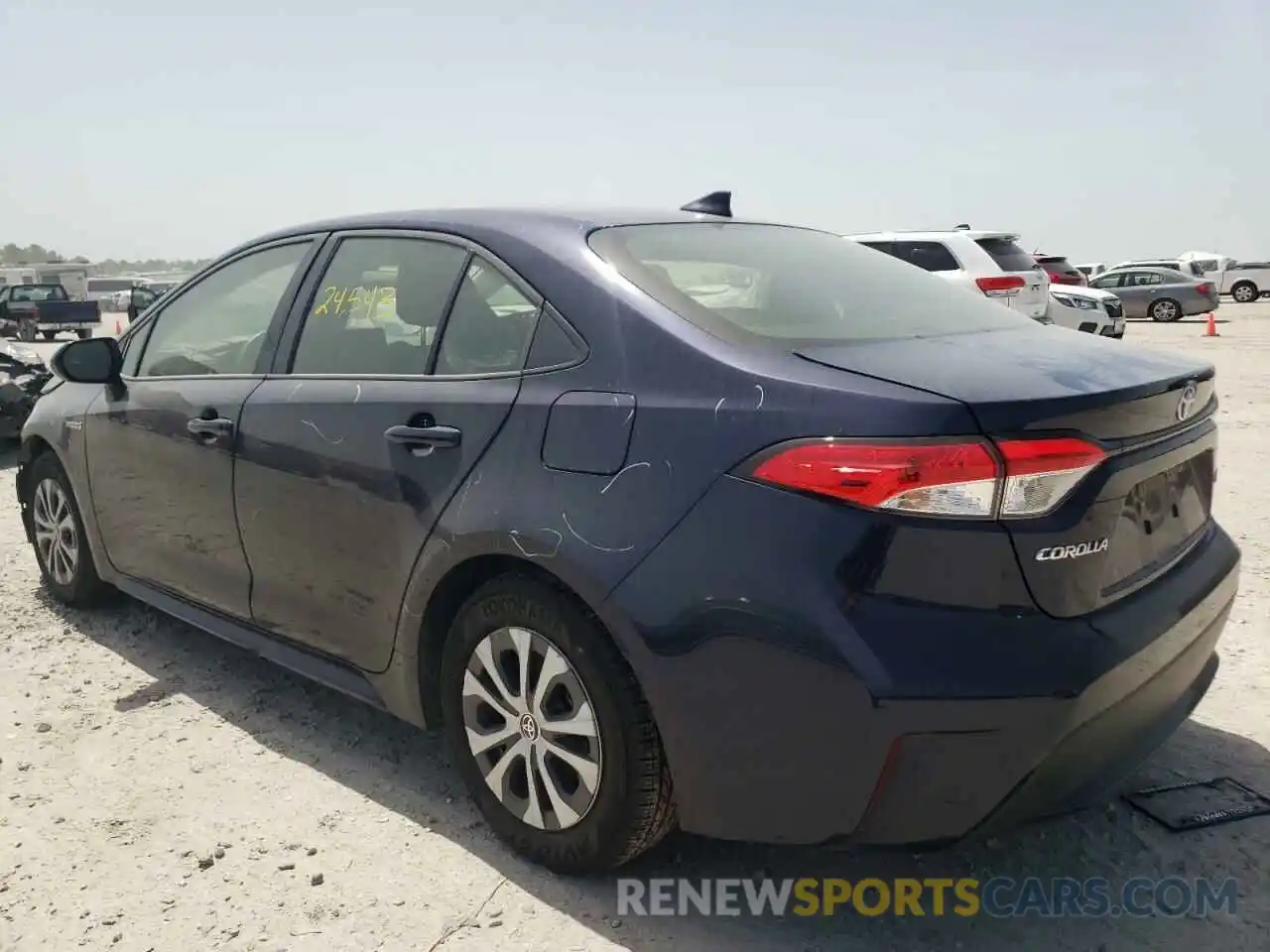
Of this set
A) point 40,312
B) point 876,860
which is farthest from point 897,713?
point 40,312

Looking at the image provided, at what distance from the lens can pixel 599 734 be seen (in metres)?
2.27

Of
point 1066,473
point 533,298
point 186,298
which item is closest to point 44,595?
point 186,298

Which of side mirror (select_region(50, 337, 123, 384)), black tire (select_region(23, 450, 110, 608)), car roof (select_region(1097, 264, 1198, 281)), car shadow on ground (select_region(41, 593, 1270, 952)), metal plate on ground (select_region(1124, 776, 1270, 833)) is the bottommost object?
car roof (select_region(1097, 264, 1198, 281))

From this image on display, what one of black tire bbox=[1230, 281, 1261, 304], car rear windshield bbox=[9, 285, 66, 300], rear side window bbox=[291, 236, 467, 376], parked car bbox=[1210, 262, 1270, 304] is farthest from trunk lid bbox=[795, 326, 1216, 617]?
black tire bbox=[1230, 281, 1261, 304]

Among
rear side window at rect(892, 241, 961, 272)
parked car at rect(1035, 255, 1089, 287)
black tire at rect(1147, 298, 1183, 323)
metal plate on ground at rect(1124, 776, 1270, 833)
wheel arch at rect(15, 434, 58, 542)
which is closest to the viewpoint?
metal plate on ground at rect(1124, 776, 1270, 833)

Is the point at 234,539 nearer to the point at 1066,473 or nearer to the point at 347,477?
the point at 347,477

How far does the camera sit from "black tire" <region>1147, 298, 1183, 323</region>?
2534cm

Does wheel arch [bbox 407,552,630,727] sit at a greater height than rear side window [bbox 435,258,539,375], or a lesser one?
lesser

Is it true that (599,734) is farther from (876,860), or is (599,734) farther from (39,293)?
(39,293)

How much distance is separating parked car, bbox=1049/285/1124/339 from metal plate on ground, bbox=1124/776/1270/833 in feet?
47.4

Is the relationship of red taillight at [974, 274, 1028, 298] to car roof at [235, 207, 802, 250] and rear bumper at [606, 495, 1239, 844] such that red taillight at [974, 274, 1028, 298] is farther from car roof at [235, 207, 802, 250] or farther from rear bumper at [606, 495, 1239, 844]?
rear bumper at [606, 495, 1239, 844]

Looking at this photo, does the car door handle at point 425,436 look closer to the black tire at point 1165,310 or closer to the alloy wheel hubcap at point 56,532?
the alloy wheel hubcap at point 56,532

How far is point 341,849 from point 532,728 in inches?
26.9

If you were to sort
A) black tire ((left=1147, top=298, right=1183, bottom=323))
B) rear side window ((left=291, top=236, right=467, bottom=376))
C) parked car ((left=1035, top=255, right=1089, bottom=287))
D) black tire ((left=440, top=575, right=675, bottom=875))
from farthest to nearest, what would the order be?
black tire ((left=1147, top=298, right=1183, bottom=323))
parked car ((left=1035, top=255, right=1089, bottom=287))
rear side window ((left=291, top=236, right=467, bottom=376))
black tire ((left=440, top=575, right=675, bottom=875))
